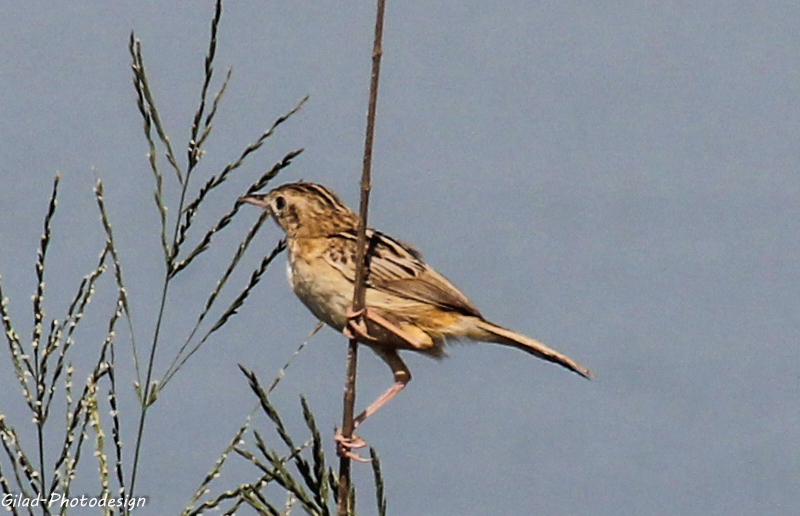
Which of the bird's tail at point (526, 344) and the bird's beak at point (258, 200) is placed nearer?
the bird's tail at point (526, 344)

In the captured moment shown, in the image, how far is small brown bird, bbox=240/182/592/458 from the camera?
527cm

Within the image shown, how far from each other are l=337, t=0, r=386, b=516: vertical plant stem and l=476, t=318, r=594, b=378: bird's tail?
160 centimetres

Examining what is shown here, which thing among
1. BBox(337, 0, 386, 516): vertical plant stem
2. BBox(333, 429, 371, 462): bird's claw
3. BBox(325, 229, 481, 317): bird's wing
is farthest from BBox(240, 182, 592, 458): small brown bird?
BBox(337, 0, 386, 516): vertical plant stem

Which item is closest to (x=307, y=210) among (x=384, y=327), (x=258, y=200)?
(x=258, y=200)

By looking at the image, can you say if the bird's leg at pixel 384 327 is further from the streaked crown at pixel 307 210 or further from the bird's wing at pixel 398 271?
the streaked crown at pixel 307 210

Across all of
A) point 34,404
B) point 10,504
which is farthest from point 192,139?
point 10,504

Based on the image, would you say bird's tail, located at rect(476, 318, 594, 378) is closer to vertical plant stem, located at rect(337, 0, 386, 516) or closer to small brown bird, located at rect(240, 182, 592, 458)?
small brown bird, located at rect(240, 182, 592, 458)

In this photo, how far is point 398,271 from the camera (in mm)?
5410

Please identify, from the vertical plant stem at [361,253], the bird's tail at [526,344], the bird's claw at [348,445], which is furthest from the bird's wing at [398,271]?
the vertical plant stem at [361,253]

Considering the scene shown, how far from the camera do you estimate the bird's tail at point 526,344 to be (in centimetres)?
521

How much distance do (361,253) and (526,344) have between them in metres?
1.87

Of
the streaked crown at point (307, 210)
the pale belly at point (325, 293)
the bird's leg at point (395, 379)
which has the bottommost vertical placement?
the bird's leg at point (395, 379)

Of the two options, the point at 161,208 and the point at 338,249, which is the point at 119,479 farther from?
the point at 338,249

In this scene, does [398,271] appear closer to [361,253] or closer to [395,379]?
[395,379]
